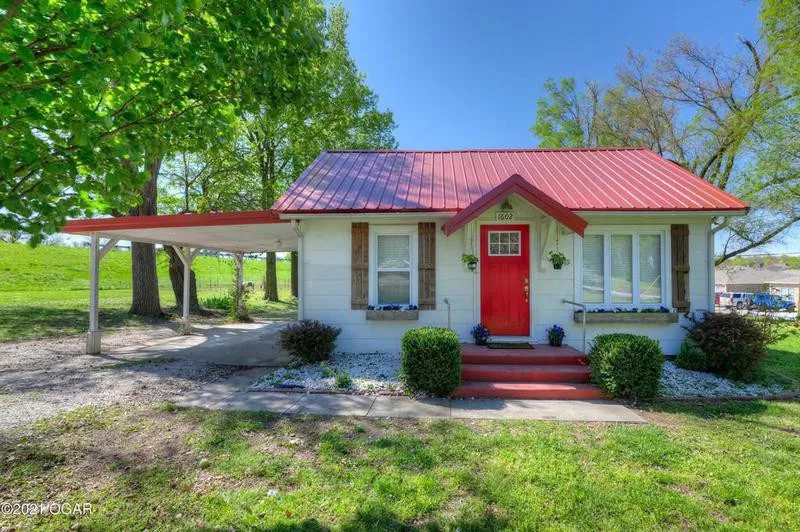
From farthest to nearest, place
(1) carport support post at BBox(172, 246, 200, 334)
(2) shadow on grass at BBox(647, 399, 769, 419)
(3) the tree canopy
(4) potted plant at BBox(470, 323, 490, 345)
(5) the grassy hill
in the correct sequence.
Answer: (5) the grassy hill, (3) the tree canopy, (1) carport support post at BBox(172, 246, 200, 334), (4) potted plant at BBox(470, 323, 490, 345), (2) shadow on grass at BBox(647, 399, 769, 419)

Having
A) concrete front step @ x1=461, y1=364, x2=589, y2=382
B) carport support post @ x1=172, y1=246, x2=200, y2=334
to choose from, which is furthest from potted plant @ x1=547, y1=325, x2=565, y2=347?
carport support post @ x1=172, y1=246, x2=200, y2=334

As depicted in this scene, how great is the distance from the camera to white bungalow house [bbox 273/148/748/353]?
716cm

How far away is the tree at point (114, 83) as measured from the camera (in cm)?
282

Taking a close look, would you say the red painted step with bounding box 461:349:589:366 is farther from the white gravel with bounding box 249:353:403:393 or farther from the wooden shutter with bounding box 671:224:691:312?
the wooden shutter with bounding box 671:224:691:312

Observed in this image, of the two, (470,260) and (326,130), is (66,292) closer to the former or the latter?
(326,130)

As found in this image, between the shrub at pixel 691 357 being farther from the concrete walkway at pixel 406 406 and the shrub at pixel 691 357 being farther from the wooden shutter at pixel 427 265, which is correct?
the wooden shutter at pixel 427 265

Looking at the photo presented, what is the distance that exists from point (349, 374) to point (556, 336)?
12.7 feet

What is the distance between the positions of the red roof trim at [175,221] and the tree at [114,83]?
236 centimetres

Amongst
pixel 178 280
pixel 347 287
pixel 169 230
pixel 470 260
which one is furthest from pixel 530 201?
pixel 178 280

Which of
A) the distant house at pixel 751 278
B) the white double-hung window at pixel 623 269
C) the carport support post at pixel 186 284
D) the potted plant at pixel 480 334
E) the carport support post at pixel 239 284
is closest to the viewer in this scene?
the potted plant at pixel 480 334

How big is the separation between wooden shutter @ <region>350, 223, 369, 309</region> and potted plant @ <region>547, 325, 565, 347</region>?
355 cm

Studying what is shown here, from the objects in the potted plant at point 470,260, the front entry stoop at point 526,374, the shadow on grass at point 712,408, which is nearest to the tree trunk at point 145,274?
the potted plant at point 470,260

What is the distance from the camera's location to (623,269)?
741 cm

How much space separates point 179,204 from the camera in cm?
1833
